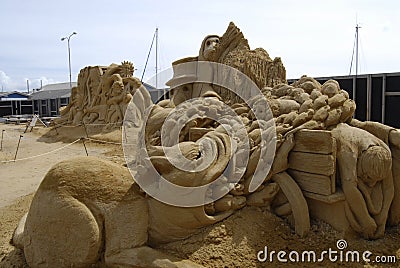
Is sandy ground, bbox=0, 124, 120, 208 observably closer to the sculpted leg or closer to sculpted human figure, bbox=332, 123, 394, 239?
the sculpted leg

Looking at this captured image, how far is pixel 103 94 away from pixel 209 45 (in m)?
8.67

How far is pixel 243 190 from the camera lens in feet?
10.0

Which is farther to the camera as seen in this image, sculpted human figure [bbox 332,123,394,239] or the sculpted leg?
sculpted human figure [bbox 332,123,394,239]

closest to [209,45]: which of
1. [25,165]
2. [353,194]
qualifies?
[353,194]

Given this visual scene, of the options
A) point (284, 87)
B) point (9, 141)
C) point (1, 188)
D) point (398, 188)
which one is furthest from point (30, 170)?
point (398, 188)

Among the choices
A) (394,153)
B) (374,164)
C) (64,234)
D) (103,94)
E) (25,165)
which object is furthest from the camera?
(103,94)

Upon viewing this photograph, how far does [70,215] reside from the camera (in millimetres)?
2631

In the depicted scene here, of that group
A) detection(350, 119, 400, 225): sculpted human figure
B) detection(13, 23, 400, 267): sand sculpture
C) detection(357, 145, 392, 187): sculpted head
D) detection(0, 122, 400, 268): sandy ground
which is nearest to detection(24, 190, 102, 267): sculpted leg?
detection(13, 23, 400, 267): sand sculpture

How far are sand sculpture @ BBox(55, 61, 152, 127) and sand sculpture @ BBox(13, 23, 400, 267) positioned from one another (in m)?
9.39

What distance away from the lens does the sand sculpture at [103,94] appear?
12834 millimetres

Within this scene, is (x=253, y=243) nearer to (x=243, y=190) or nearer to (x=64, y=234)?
(x=243, y=190)

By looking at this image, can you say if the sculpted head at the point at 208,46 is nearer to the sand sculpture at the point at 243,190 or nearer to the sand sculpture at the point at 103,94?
the sand sculpture at the point at 243,190

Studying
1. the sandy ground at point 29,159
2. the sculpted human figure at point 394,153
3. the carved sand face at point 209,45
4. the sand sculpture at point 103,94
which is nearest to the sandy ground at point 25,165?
the sandy ground at point 29,159

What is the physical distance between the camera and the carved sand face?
5.46 m
